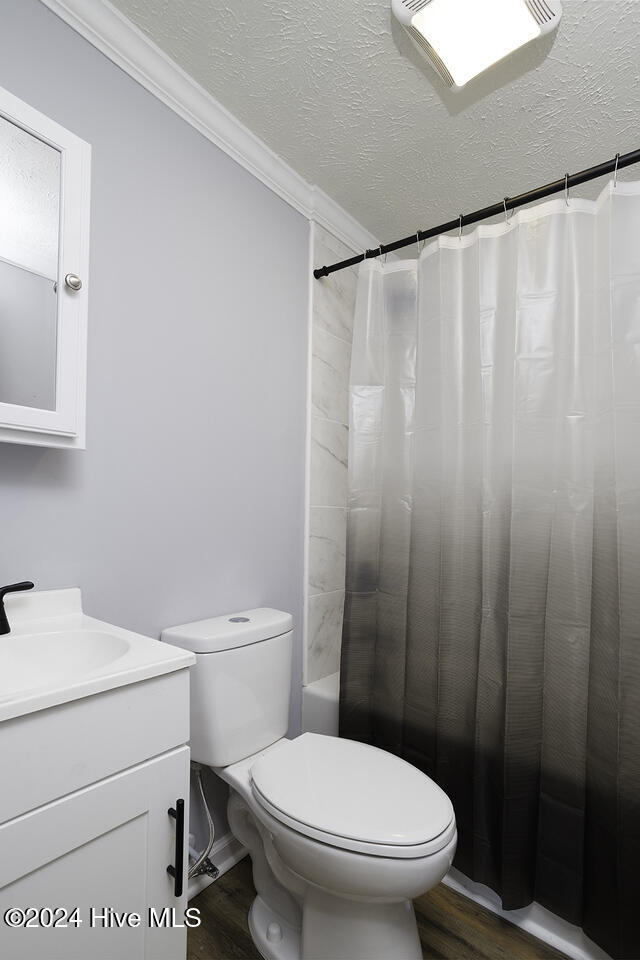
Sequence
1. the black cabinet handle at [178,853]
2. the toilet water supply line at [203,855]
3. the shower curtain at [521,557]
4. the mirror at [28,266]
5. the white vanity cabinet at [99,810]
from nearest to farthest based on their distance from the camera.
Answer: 1. the white vanity cabinet at [99,810]
2. the black cabinet handle at [178,853]
3. the mirror at [28,266]
4. the shower curtain at [521,557]
5. the toilet water supply line at [203,855]

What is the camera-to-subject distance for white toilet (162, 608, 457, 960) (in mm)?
1008

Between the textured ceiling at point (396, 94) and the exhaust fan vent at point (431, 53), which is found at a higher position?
the textured ceiling at point (396, 94)

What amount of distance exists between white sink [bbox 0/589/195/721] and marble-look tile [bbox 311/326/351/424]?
3.69 ft

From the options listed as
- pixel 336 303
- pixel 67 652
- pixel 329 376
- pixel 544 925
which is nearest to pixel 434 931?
pixel 544 925

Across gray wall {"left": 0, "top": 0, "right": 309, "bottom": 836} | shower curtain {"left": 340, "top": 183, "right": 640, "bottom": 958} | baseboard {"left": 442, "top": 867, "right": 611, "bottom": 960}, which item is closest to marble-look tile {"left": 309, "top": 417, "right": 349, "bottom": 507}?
gray wall {"left": 0, "top": 0, "right": 309, "bottom": 836}

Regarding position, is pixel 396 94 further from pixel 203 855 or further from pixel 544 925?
pixel 544 925

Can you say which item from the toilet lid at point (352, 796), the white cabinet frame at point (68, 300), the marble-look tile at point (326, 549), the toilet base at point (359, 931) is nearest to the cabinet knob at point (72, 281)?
the white cabinet frame at point (68, 300)

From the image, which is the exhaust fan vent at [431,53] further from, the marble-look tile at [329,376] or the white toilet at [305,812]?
the white toilet at [305,812]

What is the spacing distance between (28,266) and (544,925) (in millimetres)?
2074

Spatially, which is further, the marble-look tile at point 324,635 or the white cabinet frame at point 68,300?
the marble-look tile at point 324,635

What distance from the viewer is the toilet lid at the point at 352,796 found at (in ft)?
3.34

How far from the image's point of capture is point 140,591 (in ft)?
4.39

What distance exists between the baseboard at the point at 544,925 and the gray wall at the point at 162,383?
2.47ft

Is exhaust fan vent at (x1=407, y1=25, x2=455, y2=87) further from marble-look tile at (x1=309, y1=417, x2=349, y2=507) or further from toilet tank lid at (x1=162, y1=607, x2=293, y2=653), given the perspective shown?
toilet tank lid at (x1=162, y1=607, x2=293, y2=653)
